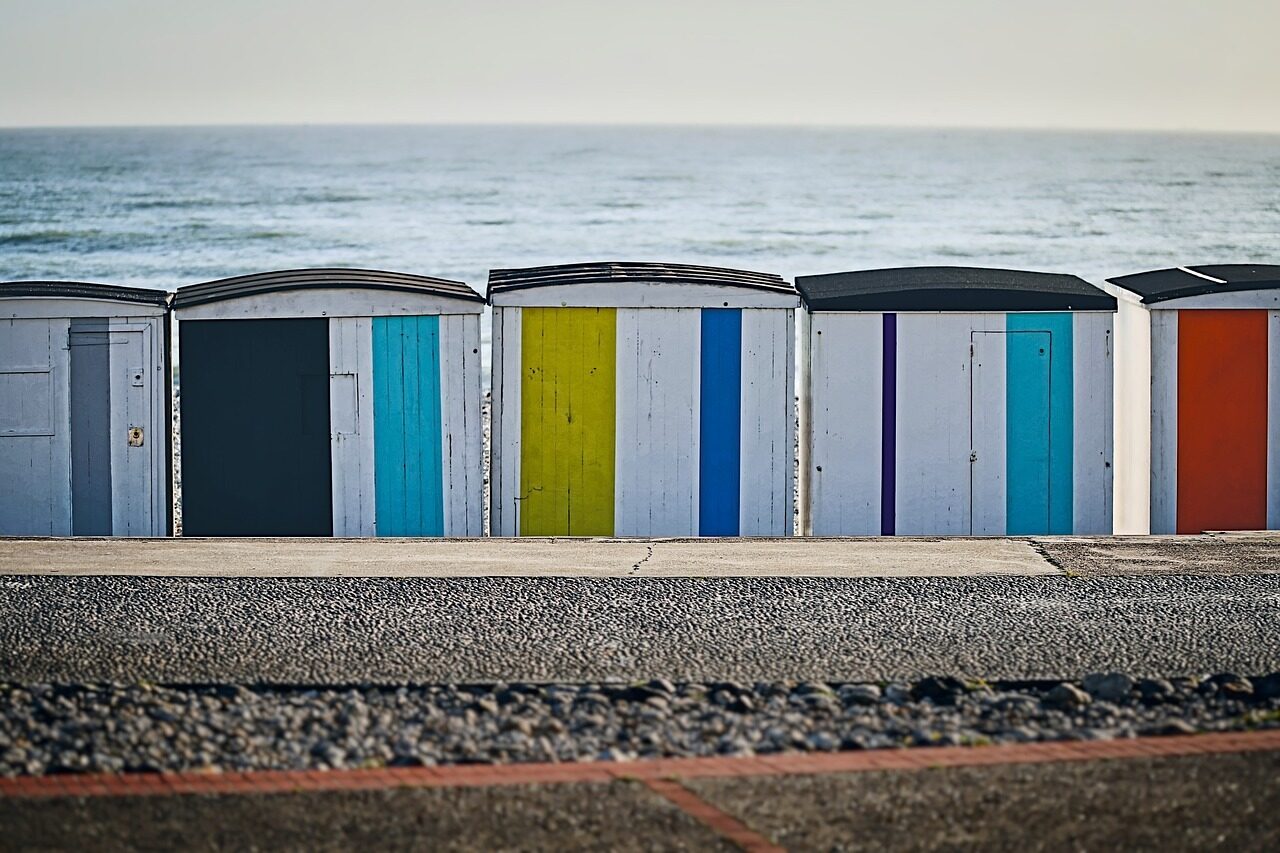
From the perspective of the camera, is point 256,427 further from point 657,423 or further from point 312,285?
point 657,423

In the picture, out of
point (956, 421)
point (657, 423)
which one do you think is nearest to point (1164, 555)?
point (956, 421)

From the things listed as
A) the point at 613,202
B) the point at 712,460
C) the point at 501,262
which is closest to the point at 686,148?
the point at 613,202

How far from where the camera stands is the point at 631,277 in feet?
31.2

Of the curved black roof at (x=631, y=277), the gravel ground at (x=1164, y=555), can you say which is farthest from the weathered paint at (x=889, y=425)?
the gravel ground at (x=1164, y=555)

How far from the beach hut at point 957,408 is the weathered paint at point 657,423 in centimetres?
69

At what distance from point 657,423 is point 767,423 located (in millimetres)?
628

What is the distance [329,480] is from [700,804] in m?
4.93

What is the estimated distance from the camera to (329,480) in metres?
9.51

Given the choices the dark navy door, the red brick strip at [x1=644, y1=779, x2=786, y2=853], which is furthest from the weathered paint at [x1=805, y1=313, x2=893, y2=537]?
the red brick strip at [x1=644, y1=779, x2=786, y2=853]

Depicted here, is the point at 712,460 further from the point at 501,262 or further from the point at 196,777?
the point at 501,262

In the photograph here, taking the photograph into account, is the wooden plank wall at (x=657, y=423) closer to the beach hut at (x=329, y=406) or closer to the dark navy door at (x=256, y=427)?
the beach hut at (x=329, y=406)

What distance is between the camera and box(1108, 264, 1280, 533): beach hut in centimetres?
966

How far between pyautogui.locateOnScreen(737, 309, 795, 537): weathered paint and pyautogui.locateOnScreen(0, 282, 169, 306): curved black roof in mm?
3317

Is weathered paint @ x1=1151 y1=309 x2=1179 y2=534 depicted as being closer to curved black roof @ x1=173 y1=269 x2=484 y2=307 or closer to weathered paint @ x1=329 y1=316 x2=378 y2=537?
curved black roof @ x1=173 y1=269 x2=484 y2=307
